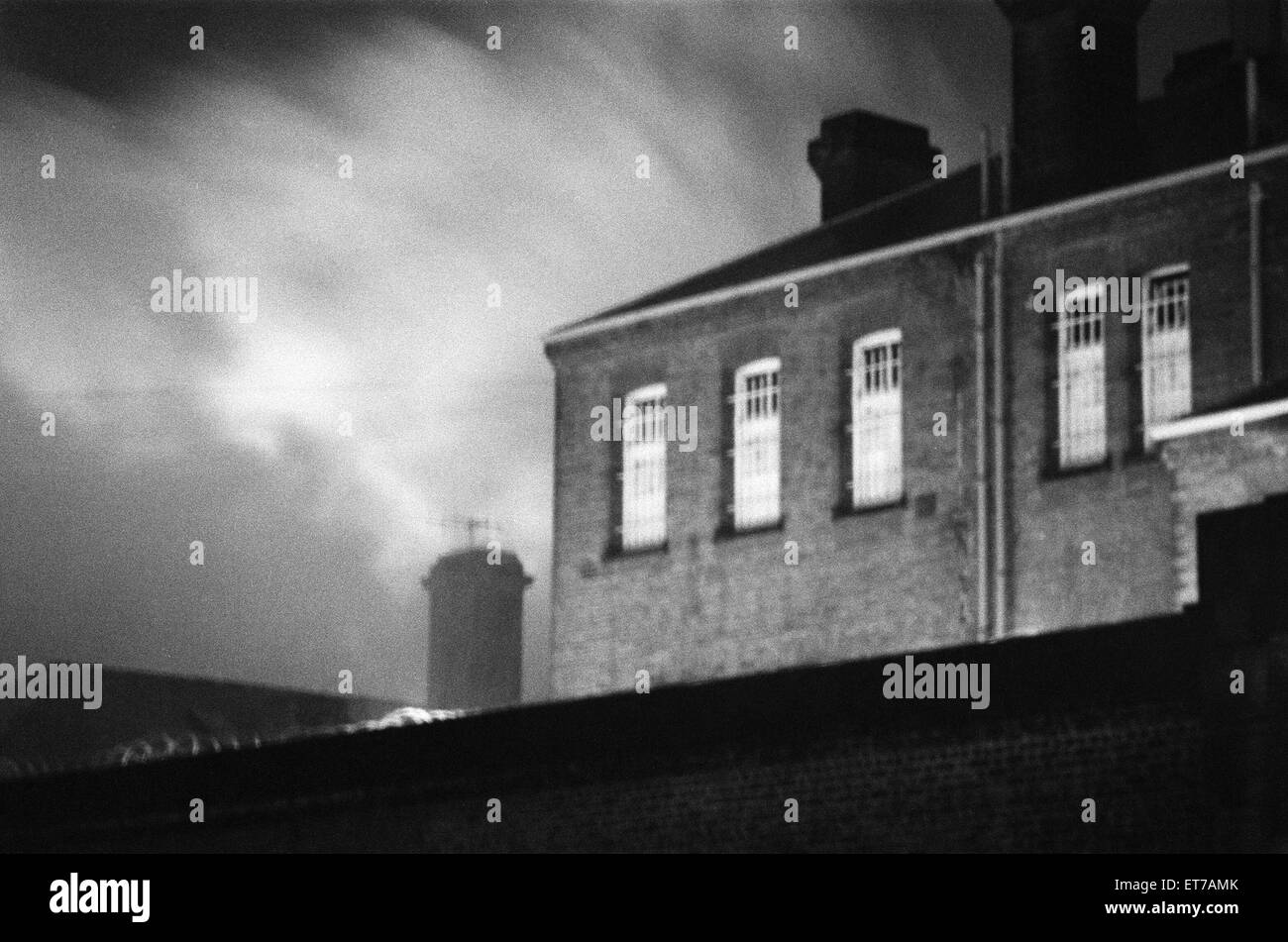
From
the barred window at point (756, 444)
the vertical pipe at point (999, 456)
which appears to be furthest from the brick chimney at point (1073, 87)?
the barred window at point (756, 444)

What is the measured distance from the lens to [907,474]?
27.6 metres

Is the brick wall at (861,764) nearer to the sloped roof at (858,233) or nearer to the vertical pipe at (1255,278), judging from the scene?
the vertical pipe at (1255,278)

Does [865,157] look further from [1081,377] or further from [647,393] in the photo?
[1081,377]

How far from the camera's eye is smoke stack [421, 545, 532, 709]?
144 feet

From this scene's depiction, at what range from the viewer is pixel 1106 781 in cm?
1496

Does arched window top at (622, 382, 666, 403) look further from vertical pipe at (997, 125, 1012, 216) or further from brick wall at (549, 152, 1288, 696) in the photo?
vertical pipe at (997, 125, 1012, 216)

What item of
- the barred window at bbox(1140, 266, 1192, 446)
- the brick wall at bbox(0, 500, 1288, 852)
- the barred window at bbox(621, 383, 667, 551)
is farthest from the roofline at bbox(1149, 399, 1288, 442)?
the barred window at bbox(621, 383, 667, 551)

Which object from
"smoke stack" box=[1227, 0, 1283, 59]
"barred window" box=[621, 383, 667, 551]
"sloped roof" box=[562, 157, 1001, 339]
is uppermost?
"smoke stack" box=[1227, 0, 1283, 59]

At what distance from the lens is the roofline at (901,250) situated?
1003 inches

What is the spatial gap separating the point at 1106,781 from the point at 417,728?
582 cm

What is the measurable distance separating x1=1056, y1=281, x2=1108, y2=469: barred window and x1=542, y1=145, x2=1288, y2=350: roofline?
914 mm
